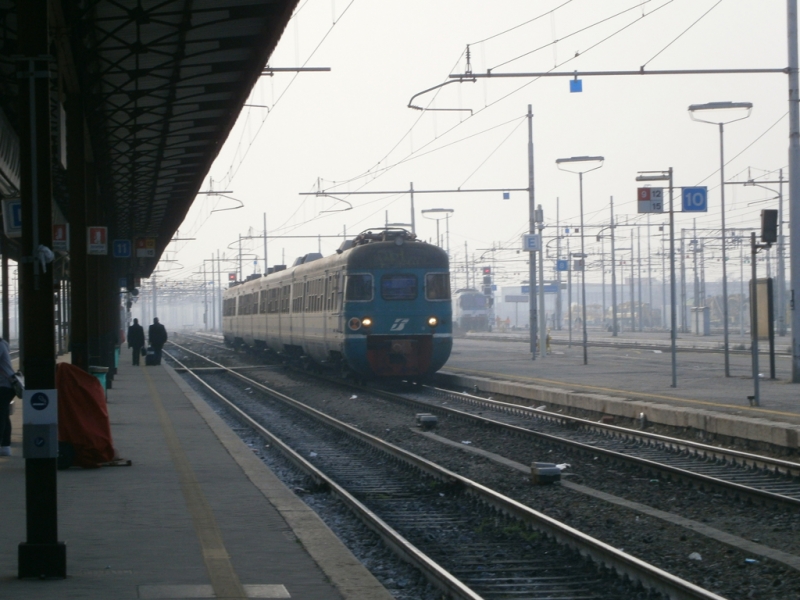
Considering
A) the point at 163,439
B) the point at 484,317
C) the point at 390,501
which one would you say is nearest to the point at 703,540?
the point at 390,501

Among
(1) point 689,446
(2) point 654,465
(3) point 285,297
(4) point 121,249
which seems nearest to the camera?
(2) point 654,465

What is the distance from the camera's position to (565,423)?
1705 centimetres

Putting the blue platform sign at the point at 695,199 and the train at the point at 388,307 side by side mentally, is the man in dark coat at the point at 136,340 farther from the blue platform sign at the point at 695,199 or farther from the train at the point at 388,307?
the blue platform sign at the point at 695,199

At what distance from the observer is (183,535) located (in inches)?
319

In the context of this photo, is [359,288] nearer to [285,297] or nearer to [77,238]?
[77,238]

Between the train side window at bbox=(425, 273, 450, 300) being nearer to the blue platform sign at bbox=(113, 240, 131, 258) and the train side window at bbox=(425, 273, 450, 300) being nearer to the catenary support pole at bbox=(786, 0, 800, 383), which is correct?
the catenary support pole at bbox=(786, 0, 800, 383)

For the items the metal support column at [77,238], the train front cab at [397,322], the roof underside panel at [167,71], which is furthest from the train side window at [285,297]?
the metal support column at [77,238]

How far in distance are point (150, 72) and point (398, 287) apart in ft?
30.8

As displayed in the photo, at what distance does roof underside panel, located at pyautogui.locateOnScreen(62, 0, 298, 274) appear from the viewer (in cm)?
1361

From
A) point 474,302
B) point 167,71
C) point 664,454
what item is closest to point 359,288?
point 167,71

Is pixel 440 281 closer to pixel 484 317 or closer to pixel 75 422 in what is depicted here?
pixel 75 422

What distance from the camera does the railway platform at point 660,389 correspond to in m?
14.5

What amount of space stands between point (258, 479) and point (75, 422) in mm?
2271

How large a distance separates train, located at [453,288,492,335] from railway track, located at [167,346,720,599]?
65.6m
